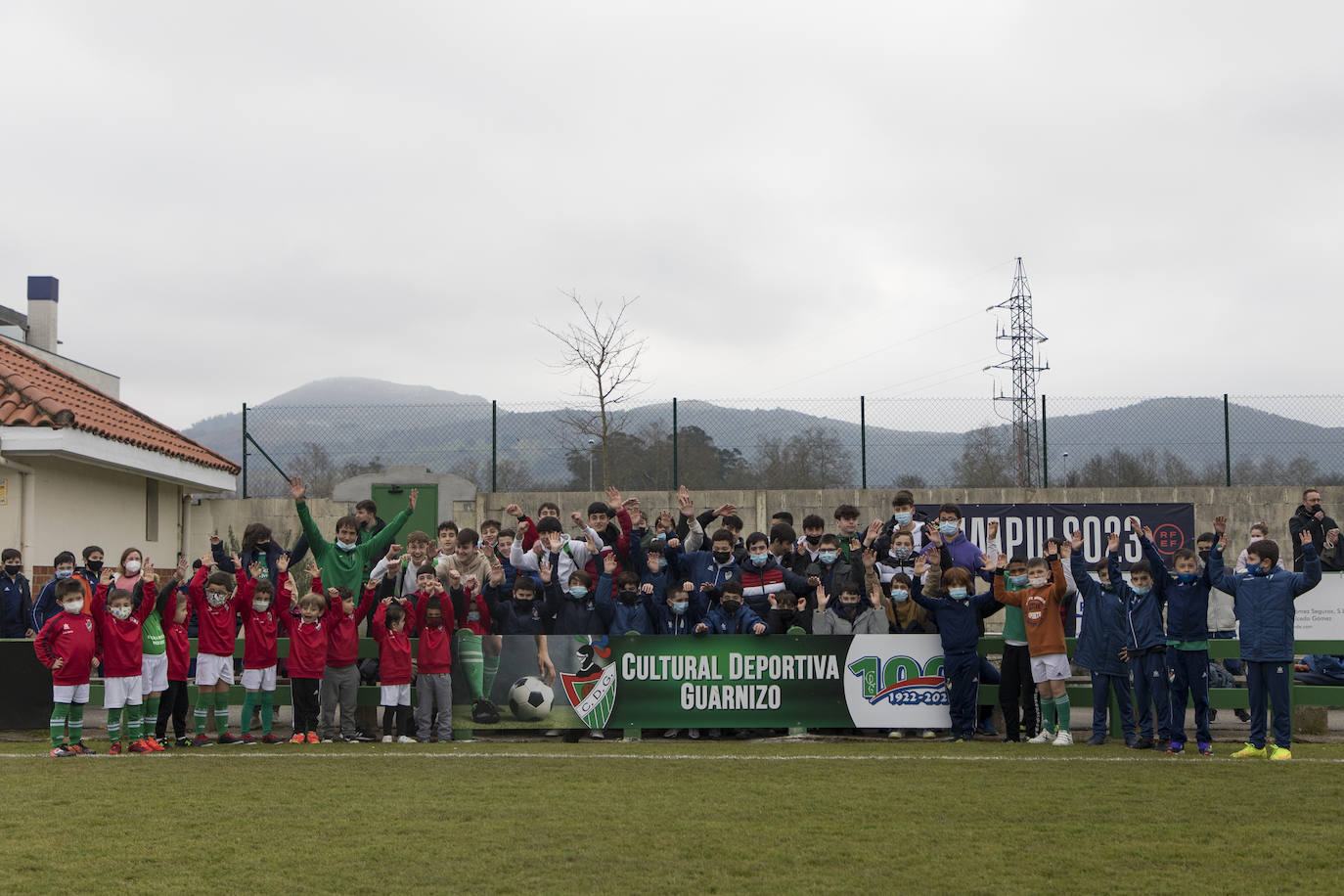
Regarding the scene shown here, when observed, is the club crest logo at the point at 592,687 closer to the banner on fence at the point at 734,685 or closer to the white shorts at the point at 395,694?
the banner on fence at the point at 734,685

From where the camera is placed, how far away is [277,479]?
21312 millimetres

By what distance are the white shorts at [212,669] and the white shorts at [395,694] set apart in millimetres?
1557

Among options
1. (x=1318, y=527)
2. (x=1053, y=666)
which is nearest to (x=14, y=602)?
(x=1053, y=666)

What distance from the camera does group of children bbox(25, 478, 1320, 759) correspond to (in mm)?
10625

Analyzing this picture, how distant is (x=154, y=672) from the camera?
11023 millimetres

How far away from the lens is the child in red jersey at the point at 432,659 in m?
11.3

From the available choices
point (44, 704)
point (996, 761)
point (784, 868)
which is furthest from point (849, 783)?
point (44, 704)

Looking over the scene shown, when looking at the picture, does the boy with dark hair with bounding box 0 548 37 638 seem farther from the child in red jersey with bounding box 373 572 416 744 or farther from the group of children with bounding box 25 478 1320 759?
the child in red jersey with bounding box 373 572 416 744

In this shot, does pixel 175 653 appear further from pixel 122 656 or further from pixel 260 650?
pixel 260 650

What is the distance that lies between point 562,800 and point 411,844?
59.6 inches

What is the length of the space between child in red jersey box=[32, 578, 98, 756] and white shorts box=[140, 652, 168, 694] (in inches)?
18.0

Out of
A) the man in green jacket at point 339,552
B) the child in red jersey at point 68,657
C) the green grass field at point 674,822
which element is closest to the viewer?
the green grass field at point 674,822

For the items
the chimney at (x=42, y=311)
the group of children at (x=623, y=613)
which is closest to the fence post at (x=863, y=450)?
the group of children at (x=623, y=613)

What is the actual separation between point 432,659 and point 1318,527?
10.8 meters
